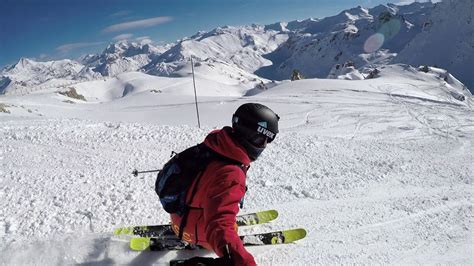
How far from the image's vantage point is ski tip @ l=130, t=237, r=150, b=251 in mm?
4855

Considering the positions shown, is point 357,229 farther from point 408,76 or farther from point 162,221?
point 408,76

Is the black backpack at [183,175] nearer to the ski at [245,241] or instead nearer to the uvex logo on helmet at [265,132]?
the uvex logo on helmet at [265,132]

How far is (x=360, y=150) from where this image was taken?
10.4 m

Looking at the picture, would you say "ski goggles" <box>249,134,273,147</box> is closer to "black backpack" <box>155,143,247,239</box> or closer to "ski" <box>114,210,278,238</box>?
"black backpack" <box>155,143,247,239</box>

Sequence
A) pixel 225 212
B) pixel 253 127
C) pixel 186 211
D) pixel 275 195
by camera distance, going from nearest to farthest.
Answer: pixel 225 212
pixel 253 127
pixel 186 211
pixel 275 195

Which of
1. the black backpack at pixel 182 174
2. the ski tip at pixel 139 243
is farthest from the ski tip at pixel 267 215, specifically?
the black backpack at pixel 182 174

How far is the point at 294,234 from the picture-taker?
18.4 ft

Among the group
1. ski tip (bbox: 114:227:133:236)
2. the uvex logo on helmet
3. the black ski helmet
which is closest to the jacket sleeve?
the black ski helmet

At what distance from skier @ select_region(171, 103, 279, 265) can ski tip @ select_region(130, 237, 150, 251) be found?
1181 millimetres

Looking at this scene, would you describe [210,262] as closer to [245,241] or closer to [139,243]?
[139,243]

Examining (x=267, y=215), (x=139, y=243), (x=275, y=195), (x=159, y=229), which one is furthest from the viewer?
(x=275, y=195)

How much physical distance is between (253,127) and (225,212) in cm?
87

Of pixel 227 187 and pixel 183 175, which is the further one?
pixel 183 175

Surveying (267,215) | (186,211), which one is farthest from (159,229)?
(186,211)
